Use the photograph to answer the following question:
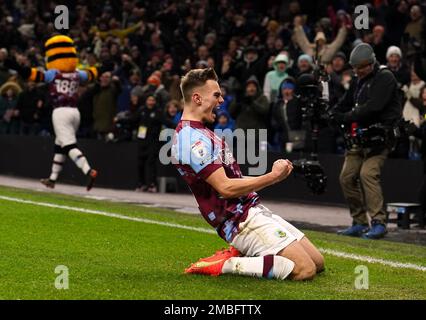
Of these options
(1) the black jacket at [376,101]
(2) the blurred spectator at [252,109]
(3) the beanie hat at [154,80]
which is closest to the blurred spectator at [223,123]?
(2) the blurred spectator at [252,109]

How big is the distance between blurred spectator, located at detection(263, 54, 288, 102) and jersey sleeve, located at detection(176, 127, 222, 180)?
11.4 metres

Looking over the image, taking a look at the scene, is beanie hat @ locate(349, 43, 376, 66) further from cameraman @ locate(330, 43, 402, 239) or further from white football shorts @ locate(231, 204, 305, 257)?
white football shorts @ locate(231, 204, 305, 257)

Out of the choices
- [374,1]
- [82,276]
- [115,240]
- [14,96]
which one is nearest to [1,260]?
[82,276]

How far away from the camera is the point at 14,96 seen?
85.2 feet

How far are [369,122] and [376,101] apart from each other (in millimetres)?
313

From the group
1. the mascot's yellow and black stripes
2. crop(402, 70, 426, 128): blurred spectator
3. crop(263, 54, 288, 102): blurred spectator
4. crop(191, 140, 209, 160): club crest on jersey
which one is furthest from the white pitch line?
crop(263, 54, 288, 102): blurred spectator

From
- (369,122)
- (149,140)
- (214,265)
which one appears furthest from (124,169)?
(214,265)

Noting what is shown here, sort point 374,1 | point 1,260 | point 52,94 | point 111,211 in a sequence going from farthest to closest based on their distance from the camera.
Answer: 1. point 374,1
2. point 52,94
3. point 111,211
4. point 1,260

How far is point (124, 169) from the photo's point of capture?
74.3 feet

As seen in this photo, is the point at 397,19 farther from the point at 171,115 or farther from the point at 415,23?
the point at 171,115

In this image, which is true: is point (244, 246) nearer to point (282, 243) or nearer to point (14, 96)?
point (282, 243)

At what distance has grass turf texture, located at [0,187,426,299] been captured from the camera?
8.20 m

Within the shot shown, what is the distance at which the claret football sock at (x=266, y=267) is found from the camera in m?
8.80

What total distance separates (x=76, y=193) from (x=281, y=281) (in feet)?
39.4
